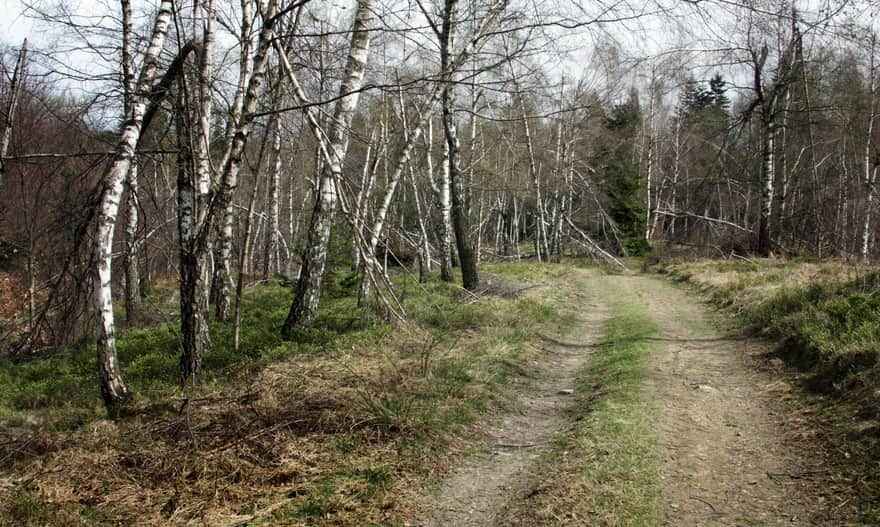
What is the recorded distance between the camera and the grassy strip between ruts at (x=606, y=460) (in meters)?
3.74

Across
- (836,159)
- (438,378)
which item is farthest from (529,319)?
(836,159)

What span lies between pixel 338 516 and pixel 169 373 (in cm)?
543

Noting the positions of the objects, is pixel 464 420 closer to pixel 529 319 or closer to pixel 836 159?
pixel 529 319

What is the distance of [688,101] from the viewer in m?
38.5

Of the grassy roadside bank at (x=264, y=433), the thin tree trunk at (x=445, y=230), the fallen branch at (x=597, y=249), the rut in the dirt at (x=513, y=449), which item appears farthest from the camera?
the fallen branch at (x=597, y=249)

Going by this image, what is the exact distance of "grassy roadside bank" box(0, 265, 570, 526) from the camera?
382 cm

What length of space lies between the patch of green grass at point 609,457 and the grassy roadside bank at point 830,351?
1335 millimetres

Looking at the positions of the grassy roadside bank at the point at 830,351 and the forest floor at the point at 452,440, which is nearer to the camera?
the forest floor at the point at 452,440

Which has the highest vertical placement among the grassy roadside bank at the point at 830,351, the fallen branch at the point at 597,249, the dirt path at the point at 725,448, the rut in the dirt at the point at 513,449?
the fallen branch at the point at 597,249

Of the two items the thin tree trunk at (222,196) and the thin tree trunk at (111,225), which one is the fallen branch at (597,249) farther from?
the thin tree trunk at (111,225)

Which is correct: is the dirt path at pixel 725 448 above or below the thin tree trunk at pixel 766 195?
below

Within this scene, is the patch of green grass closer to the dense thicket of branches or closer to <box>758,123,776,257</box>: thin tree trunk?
the dense thicket of branches

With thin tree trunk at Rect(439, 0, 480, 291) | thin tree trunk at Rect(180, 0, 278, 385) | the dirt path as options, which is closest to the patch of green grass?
the dirt path

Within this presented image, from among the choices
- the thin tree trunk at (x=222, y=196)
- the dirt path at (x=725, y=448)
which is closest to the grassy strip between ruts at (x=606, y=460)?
the dirt path at (x=725, y=448)
